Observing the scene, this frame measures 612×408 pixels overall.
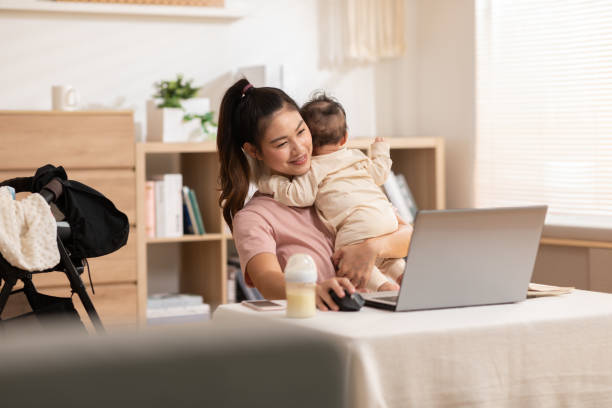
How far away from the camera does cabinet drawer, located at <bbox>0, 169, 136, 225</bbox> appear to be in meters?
3.36

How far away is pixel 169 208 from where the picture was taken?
11.7 feet

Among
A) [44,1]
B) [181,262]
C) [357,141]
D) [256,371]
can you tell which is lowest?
[181,262]

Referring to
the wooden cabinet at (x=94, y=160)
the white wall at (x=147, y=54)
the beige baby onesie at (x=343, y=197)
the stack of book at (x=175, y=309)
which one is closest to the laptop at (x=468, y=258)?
the beige baby onesie at (x=343, y=197)

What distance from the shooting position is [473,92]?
158 inches

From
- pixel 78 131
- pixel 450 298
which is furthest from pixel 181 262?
pixel 450 298

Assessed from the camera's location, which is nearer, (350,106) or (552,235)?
(552,235)

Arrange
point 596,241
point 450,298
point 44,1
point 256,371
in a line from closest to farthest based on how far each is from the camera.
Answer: point 256,371, point 450,298, point 596,241, point 44,1

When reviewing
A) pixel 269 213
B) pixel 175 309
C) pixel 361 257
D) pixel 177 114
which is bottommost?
pixel 175 309

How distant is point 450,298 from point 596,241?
74.2 inches

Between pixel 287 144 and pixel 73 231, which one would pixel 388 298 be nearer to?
pixel 287 144

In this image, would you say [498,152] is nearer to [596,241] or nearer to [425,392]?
[596,241]

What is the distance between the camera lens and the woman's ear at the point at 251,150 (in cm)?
203

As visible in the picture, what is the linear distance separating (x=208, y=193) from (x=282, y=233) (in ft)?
5.89

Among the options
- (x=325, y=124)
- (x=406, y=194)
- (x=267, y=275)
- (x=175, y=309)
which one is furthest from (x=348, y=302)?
(x=406, y=194)
